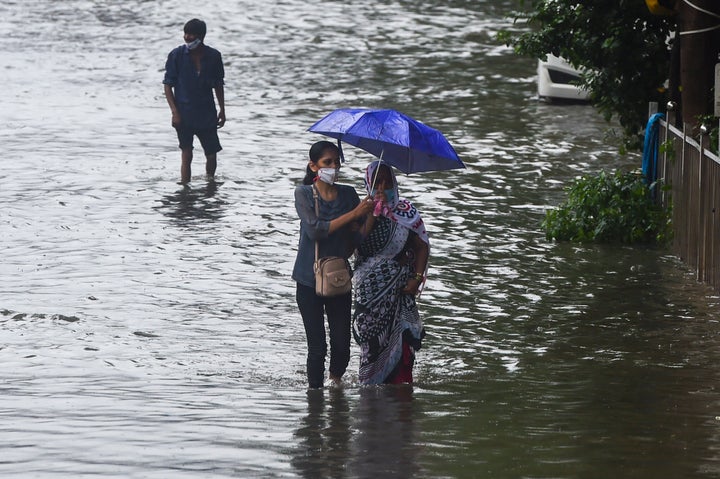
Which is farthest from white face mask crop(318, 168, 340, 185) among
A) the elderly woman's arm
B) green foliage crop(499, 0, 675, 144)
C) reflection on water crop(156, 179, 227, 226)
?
green foliage crop(499, 0, 675, 144)

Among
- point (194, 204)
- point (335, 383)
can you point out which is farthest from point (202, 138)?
point (335, 383)

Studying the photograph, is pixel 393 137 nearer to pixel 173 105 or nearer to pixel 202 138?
pixel 173 105

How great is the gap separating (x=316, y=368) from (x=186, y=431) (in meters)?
1.56

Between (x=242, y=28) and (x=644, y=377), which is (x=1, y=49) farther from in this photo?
(x=644, y=377)

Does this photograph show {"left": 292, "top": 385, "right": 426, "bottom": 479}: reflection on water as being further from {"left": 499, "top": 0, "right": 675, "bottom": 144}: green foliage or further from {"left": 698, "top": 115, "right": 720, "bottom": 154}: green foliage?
{"left": 499, "top": 0, "right": 675, "bottom": 144}: green foliage

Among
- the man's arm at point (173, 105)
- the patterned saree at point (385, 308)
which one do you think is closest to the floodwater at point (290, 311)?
the patterned saree at point (385, 308)

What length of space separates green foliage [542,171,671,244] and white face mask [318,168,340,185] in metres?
5.66

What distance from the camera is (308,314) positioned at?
8.65m

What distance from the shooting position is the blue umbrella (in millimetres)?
8406

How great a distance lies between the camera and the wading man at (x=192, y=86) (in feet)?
52.7

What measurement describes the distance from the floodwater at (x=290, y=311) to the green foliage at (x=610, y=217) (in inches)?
9.1

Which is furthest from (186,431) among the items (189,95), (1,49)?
(1,49)

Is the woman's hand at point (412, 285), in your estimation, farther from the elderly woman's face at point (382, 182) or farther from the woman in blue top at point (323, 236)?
the elderly woman's face at point (382, 182)

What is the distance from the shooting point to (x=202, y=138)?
16484 millimetres
